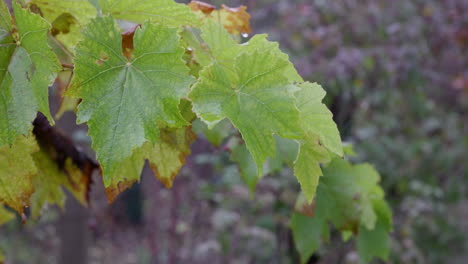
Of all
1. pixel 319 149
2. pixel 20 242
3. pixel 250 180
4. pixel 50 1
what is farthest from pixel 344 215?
pixel 20 242

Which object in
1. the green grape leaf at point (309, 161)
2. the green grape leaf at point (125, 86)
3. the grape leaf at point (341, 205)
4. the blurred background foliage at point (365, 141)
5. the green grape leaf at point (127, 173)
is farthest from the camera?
the blurred background foliage at point (365, 141)

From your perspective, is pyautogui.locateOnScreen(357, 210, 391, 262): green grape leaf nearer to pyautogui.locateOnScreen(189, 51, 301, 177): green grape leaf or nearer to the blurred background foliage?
pyautogui.locateOnScreen(189, 51, 301, 177): green grape leaf

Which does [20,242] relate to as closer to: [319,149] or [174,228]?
[174,228]

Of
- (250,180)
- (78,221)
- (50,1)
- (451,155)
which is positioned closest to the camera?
(50,1)

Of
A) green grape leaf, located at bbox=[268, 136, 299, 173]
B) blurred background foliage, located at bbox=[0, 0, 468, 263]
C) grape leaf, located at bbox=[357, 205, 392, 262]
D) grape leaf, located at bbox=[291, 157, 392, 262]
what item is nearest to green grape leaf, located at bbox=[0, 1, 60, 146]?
green grape leaf, located at bbox=[268, 136, 299, 173]

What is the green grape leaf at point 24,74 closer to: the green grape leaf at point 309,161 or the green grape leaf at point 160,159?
the green grape leaf at point 160,159

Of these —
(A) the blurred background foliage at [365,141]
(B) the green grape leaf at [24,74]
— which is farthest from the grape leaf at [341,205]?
(A) the blurred background foliage at [365,141]
